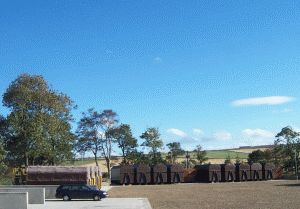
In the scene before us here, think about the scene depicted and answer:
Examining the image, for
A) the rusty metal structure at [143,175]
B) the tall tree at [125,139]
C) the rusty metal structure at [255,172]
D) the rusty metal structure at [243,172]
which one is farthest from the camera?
the tall tree at [125,139]

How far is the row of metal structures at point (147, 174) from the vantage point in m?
78.6

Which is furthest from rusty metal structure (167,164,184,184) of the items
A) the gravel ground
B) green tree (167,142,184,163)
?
green tree (167,142,184,163)

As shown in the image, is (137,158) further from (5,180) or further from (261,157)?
(5,180)

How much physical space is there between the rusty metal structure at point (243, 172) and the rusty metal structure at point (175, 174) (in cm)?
926

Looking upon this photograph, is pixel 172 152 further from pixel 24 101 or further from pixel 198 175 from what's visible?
pixel 24 101

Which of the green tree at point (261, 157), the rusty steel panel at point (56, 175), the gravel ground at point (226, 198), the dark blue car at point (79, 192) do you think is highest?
the green tree at point (261, 157)

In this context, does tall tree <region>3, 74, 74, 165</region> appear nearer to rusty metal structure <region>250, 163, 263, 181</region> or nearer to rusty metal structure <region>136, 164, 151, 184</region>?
rusty metal structure <region>136, 164, 151, 184</region>

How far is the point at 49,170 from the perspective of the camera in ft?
175

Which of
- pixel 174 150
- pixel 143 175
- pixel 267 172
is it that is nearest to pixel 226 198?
pixel 143 175

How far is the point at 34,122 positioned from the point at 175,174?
24637 mm

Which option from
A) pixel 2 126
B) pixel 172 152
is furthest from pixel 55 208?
pixel 172 152

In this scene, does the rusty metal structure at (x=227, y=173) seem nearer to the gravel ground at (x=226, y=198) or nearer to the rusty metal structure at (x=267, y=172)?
the rusty metal structure at (x=267, y=172)

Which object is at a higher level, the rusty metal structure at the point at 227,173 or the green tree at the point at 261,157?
the green tree at the point at 261,157

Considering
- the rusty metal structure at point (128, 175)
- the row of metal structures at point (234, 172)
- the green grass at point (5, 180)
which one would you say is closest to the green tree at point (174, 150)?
the row of metal structures at point (234, 172)
